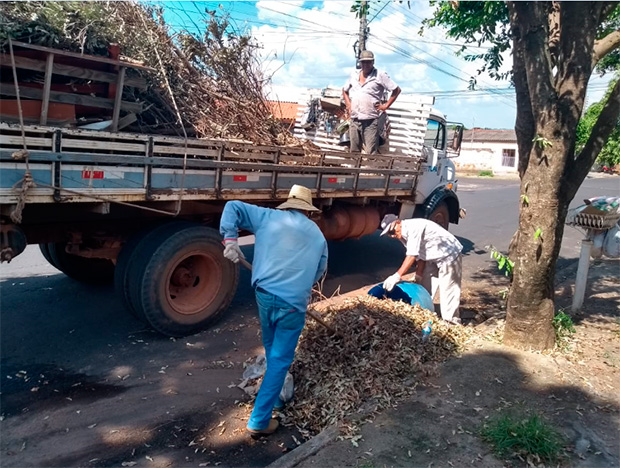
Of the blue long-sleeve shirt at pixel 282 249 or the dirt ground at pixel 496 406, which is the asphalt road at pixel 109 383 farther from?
the blue long-sleeve shirt at pixel 282 249

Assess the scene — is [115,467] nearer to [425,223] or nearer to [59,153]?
[59,153]

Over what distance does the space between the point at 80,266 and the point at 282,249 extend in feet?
12.2

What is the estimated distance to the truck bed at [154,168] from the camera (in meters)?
3.81

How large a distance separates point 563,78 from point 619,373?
2.64 metres

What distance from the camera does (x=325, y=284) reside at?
732 centimetres

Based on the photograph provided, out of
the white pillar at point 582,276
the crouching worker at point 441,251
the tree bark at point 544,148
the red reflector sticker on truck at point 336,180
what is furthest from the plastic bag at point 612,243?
the red reflector sticker on truck at point 336,180

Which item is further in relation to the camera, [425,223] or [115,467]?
[425,223]

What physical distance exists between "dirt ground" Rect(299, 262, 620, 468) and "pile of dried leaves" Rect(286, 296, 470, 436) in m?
0.16

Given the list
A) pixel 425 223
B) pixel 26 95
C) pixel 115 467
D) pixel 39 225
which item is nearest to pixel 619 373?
pixel 425 223

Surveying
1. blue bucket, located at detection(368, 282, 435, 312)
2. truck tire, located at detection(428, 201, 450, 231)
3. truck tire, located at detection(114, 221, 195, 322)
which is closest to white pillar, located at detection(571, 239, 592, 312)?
blue bucket, located at detection(368, 282, 435, 312)

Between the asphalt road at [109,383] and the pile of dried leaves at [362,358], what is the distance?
1.20ft

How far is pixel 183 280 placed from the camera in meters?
5.24

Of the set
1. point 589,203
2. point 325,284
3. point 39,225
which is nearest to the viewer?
point 39,225

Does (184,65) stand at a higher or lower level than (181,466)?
higher
